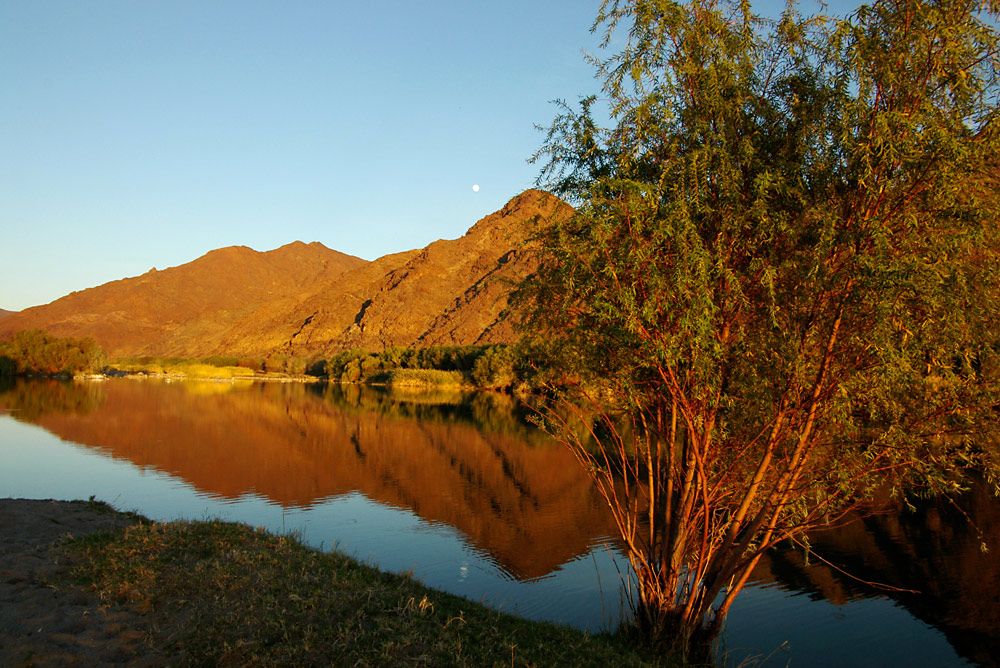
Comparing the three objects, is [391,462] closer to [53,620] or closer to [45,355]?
[53,620]

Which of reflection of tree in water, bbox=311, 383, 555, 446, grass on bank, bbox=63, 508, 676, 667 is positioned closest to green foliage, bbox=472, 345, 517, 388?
reflection of tree in water, bbox=311, 383, 555, 446

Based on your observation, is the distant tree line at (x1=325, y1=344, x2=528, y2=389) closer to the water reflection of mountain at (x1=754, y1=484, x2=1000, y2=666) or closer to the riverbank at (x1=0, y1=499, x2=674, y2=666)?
the water reflection of mountain at (x1=754, y1=484, x2=1000, y2=666)

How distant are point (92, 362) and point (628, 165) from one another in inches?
4026

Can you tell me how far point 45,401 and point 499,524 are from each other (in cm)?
4371

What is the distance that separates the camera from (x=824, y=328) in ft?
21.6

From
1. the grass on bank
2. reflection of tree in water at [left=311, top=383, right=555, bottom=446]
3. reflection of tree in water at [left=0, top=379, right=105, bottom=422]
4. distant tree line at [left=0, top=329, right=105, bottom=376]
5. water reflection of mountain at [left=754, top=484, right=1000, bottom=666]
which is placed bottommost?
reflection of tree in water at [left=311, top=383, right=555, bottom=446]

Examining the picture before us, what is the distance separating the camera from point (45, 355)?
8275 centimetres

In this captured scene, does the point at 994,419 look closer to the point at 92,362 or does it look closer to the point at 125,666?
the point at 125,666

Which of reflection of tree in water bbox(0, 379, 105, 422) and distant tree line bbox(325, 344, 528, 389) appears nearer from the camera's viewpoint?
reflection of tree in water bbox(0, 379, 105, 422)

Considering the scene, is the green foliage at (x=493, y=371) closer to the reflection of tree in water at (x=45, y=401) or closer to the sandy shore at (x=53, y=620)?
the reflection of tree in water at (x=45, y=401)

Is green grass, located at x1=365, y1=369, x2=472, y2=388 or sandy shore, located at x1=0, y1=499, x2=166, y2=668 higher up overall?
sandy shore, located at x1=0, y1=499, x2=166, y2=668

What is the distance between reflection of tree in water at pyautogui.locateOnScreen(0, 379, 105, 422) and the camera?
123 feet

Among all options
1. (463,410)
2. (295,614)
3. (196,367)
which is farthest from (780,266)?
(196,367)

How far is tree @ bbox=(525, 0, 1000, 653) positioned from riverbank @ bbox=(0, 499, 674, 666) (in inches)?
97.8
